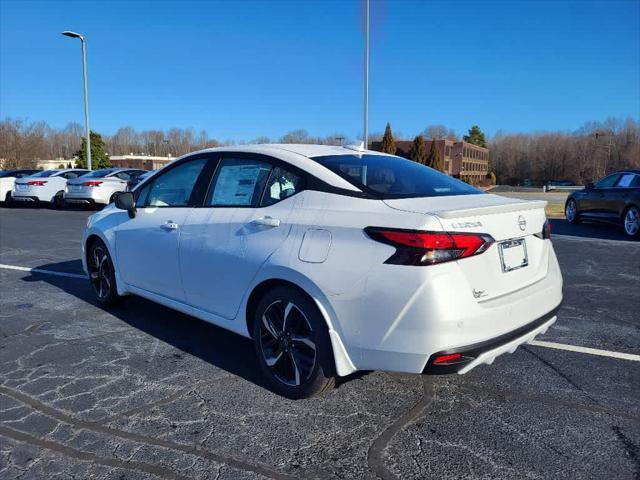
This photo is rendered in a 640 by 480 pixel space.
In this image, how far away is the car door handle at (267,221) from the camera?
3.09 m

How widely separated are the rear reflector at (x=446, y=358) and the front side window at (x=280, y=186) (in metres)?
1.34

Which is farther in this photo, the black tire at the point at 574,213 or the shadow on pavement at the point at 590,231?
the black tire at the point at 574,213

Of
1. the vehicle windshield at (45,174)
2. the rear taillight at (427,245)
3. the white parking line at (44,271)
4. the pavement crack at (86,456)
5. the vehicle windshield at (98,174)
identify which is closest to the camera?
the pavement crack at (86,456)

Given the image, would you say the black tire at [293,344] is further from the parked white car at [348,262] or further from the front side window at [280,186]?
the front side window at [280,186]

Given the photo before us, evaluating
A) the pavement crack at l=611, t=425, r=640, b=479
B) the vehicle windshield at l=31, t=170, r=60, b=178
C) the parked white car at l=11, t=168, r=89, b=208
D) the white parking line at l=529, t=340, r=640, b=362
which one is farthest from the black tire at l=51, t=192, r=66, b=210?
the pavement crack at l=611, t=425, r=640, b=479

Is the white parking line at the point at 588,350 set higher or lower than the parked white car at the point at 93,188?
lower

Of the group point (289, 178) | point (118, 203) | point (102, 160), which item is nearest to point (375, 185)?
point (289, 178)

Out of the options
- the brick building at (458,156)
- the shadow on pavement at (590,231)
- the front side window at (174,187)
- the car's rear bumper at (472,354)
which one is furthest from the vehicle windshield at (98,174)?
the brick building at (458,156)

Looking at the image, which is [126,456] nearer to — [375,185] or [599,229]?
[375,185]

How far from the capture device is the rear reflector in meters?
2.53

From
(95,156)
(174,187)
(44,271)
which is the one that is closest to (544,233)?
(174,187)

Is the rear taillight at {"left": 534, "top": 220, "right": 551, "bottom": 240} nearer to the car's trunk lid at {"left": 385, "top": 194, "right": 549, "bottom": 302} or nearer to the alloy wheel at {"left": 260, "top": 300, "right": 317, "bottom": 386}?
the car's trunk lid at {"left": 385, "top": 194, "right": 549, "bottom": 302}

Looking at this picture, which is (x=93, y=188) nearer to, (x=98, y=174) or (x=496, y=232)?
(x=98, y=174)

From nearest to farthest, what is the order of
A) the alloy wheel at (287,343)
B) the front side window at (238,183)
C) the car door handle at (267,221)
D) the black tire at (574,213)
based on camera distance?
1. the alloy wheel at (287,343)
2. the car door handle at (267,221)
3. the front side window at (238,183)
4. the black tire at (574,213)
